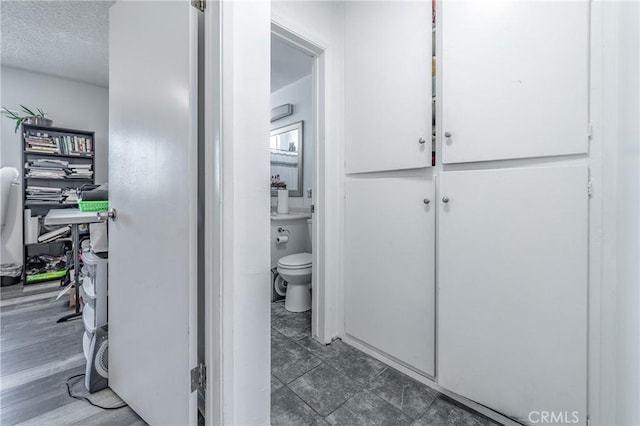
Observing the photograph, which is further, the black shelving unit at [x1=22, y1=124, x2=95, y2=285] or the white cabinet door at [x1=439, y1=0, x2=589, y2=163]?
the black shelving unit at [x1=22, y1=124, x2=95, y2=285]

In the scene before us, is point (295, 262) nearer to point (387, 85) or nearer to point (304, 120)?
point (387, 85)

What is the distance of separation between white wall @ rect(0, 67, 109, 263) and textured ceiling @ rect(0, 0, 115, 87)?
0.14 metres

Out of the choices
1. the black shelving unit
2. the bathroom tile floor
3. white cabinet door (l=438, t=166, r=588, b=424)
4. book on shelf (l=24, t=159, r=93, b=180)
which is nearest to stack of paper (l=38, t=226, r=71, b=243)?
the black shelving unit

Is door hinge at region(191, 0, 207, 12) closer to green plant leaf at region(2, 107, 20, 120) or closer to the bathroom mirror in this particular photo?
the bathroom mirror

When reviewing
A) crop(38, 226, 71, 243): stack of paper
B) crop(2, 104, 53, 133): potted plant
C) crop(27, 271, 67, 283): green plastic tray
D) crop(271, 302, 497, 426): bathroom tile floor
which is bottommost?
crop(271, 302, 497, 426): bathroom tile floor

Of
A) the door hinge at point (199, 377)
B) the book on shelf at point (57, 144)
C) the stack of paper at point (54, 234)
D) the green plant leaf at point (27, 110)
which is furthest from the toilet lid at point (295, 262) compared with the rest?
the green plant leaf at point (27, 110)

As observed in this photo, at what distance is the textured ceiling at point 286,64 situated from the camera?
2.58 m

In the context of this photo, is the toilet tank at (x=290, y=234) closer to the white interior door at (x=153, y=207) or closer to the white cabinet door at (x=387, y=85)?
the white cabinet door at (x=387, y=85)

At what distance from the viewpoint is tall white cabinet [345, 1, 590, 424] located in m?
1.02

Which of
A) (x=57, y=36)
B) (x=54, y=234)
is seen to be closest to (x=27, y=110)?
(x=57, y=36)

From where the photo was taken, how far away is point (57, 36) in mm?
2537

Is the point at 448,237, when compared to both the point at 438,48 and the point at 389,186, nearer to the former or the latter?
the point at 389,186

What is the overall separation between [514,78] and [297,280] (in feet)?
6.37

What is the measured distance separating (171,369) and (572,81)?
186 centimetres
